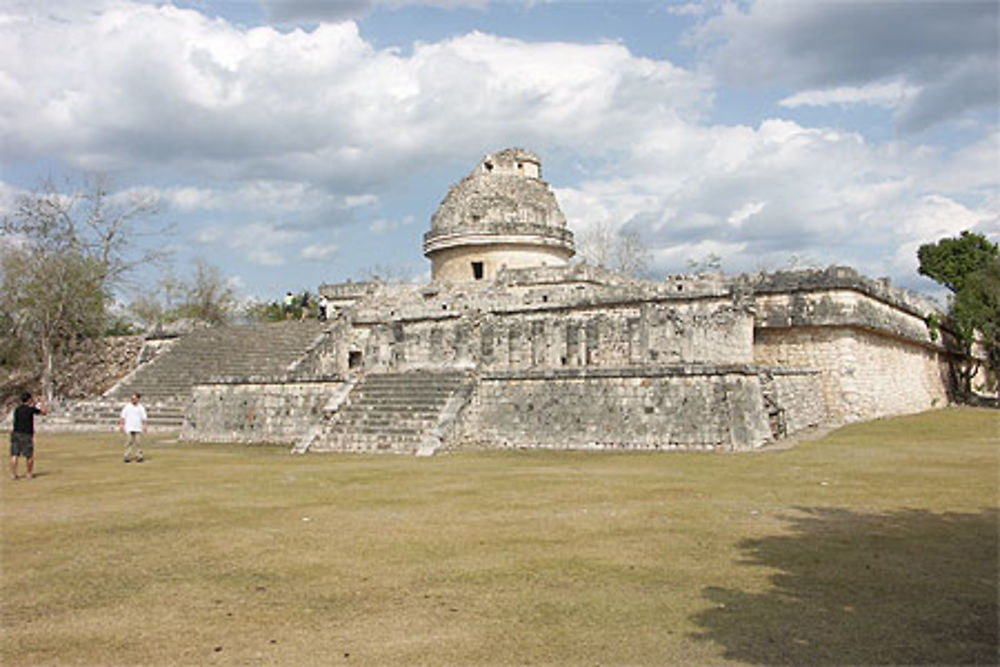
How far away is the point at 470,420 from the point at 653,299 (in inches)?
225

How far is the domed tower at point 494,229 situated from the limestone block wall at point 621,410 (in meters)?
10.4

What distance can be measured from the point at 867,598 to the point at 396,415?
12652 mm

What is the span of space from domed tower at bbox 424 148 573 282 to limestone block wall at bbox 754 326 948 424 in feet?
31.1

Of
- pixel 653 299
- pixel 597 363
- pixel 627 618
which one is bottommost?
pixel 627 618

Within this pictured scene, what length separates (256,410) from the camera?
19797 millimetres

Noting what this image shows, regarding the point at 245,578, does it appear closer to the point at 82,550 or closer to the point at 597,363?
the point at 82,550

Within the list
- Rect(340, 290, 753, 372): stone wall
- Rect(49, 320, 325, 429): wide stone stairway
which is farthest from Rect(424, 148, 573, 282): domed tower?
Rect(340, 290, 753, 372): stone wall

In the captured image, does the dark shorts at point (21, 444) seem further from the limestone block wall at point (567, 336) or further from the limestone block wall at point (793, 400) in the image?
the limestone block wall at point (793, 400)

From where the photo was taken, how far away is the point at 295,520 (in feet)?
28.2

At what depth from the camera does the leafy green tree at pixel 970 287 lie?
88.5 ft

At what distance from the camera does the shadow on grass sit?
454 centimetres

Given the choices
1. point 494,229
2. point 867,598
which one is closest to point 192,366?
point 494,229

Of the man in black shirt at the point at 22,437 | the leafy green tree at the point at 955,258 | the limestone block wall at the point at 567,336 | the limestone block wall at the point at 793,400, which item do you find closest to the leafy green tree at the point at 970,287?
the leafy green tree at the point at 955,258

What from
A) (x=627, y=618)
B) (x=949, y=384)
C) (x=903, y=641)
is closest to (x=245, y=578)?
(x=627, y=618)
